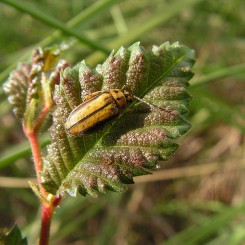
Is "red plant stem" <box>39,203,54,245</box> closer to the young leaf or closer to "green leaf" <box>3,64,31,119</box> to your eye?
the young leaf

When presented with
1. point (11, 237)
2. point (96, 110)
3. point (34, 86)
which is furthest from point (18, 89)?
point (11, 237)

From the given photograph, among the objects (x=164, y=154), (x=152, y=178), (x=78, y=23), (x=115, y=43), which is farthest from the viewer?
(x=152, y=178)

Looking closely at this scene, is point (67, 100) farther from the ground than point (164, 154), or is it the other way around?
point (67, 100)

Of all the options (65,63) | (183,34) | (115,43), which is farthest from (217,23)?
(65,63)

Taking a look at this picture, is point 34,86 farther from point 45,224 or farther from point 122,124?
point 45,224

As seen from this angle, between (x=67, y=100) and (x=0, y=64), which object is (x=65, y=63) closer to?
(x=67, y=100)

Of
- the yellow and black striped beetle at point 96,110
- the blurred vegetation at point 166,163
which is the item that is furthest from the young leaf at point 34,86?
the blurred vegetation at point 166,163
